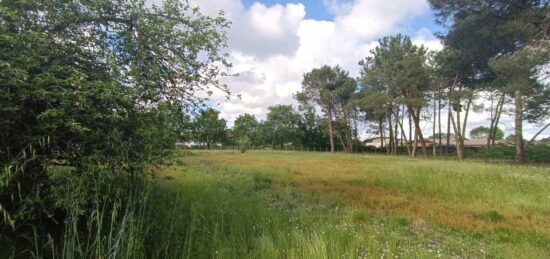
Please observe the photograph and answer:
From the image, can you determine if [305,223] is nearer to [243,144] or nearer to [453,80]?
[453,80]

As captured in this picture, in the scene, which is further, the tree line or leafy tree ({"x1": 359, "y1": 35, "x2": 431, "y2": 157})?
leafy tree ({"x1": 359, "y1": 35, "x2": 431, "y2": 157})

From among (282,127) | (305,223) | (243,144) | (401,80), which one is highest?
(401,80)

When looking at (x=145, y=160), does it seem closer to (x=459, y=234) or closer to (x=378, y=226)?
(x=378, y=226)

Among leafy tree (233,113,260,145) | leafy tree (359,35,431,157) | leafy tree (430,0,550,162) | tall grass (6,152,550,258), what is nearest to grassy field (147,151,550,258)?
tall grass (6,152,550,258)

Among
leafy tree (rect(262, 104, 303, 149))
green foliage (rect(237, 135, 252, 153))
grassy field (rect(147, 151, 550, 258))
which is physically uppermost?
leafy tree (rect(262, 104, 303, 149))

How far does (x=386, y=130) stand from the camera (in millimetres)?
55094

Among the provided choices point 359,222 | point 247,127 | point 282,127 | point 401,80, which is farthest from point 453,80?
point 247,127

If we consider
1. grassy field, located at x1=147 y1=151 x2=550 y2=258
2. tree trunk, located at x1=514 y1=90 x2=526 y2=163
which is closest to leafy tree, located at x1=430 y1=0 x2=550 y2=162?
tree trunk, located at x1=514 y1=90 x2=526 y2=163

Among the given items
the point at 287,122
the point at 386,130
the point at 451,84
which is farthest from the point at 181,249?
the point at 287,122

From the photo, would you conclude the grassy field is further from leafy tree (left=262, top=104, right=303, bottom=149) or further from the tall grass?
leafy tree (left=262, top=104, right=303, bottom=149)

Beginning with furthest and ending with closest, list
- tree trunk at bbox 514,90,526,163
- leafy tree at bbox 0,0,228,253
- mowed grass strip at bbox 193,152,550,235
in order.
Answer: tree trunk at bbox 514,90,526,163 < mowed grass strip at bbox 193,152,550,235 < leafy tree at bbox 0,0,228,253

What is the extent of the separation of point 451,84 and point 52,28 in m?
30.5

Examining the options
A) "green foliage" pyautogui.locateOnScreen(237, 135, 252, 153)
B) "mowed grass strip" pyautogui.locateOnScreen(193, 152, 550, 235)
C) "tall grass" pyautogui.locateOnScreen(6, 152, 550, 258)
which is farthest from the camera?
"green foliage" pyautogui.locateOnScreen(237, 135, 252, 153)

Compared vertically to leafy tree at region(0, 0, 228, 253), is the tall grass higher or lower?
lower
